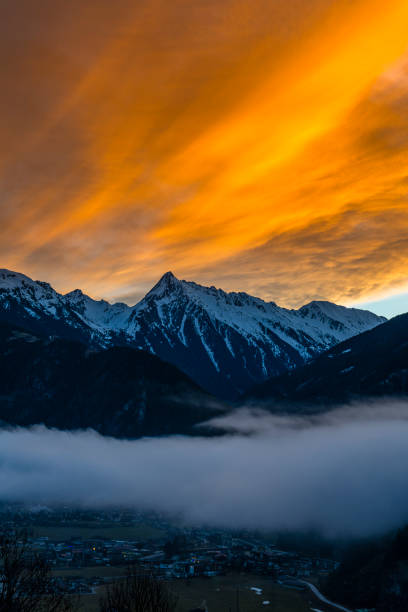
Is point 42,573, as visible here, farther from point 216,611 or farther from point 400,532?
point 400,532

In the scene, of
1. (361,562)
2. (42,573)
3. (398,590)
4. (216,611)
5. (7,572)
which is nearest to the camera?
(7,572)

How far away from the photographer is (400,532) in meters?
179

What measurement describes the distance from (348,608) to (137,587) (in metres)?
108

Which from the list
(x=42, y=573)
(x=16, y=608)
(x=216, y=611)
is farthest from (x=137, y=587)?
(x=216, y=611)

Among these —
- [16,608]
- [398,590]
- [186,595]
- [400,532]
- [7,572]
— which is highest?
[7,572]

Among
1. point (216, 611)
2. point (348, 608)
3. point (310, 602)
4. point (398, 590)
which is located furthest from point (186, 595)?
point (398, 590)

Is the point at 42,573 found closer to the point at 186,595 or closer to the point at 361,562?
the point at 186,595

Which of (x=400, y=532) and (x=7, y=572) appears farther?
(x=400, y=532)

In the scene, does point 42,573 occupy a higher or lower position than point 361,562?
higher

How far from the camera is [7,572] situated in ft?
213

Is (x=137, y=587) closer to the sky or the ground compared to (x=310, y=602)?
closer to the sky

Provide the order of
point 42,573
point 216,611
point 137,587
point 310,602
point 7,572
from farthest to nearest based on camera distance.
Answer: point 310,602, point 216,611, point 137,587, point 42,573, point 7,572

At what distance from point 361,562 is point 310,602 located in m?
26.0

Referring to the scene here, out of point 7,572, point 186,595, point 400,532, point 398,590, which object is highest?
point 7,572
